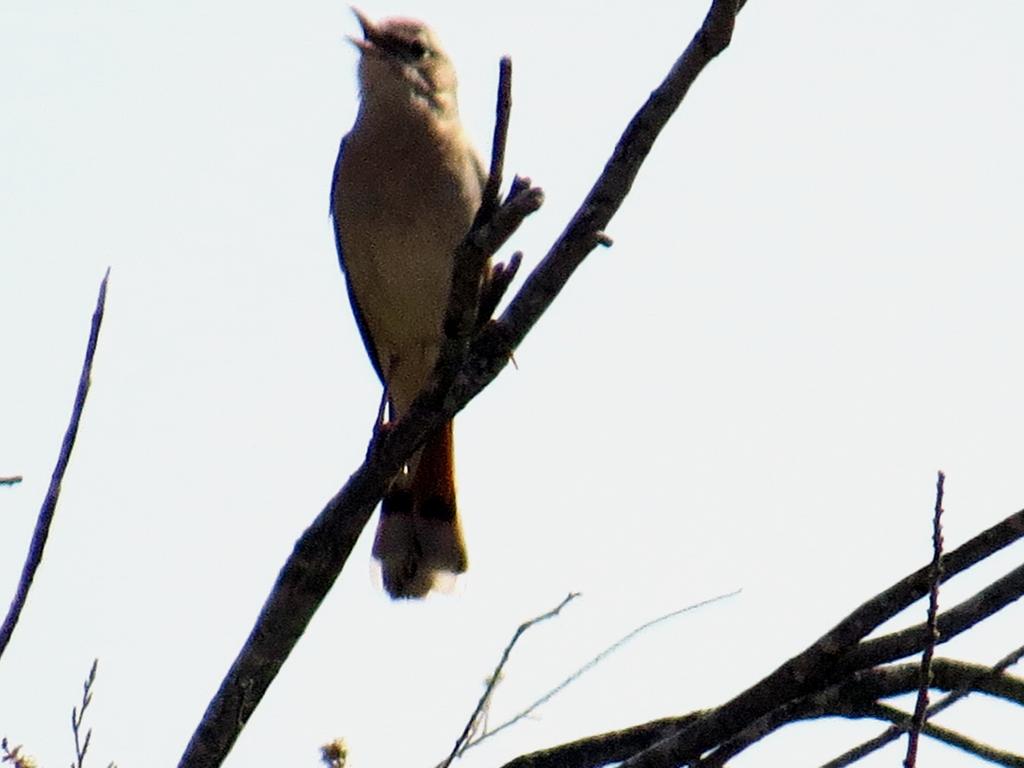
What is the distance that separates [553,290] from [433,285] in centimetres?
271

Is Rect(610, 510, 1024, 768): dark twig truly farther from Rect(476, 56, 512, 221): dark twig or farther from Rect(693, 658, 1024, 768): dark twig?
Rect(476, 56, 512, 221): dark twig

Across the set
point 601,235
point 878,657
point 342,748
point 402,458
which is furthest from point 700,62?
point 342,748

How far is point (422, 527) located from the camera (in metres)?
5.78

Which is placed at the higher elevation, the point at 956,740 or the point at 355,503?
the point at 355,503

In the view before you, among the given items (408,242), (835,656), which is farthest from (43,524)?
(408,242)

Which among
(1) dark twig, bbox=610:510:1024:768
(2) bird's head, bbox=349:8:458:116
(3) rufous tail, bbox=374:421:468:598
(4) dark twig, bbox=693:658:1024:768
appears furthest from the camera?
(2) bird's head, bbox=349:8:458:116

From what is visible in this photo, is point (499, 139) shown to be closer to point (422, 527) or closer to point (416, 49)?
point (422, 527)

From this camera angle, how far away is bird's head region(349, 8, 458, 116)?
6.05m

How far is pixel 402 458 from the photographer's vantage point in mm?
2982

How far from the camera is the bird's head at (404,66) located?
605cm

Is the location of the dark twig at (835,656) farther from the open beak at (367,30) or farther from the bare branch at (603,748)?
the open beak at (367,30)

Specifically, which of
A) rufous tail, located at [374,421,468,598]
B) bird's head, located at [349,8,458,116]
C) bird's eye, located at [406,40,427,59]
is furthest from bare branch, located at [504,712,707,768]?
bird's eye, located at [406,40,427,59]

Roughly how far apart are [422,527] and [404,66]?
70.9 inches

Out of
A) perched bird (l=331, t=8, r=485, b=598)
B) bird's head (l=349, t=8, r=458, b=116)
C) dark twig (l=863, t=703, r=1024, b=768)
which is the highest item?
bird's head (l=349, t=8, r=458, b=116)
